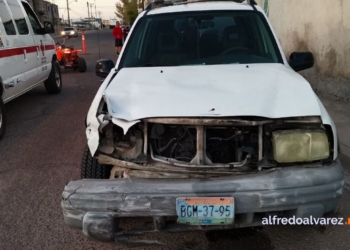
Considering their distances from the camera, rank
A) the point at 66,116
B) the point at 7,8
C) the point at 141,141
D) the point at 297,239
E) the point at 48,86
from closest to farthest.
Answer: the point at 141,141, the point at 297,239, the point at 7,8, the point at 66,116, the point at 48,86

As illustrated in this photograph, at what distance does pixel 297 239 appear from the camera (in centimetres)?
337

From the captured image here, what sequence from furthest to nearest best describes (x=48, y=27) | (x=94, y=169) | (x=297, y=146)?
(x=48, y=27) < (x=94, y=169) < (x=297, y=146)

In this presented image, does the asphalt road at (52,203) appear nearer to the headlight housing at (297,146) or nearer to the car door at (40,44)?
the headlight housing at (297,146)

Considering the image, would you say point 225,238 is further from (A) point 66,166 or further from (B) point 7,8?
(B) point 7,8

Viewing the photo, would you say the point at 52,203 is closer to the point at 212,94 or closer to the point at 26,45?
the point at 212,94

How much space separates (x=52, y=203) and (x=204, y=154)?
1947mm

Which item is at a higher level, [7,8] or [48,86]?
[7,8]

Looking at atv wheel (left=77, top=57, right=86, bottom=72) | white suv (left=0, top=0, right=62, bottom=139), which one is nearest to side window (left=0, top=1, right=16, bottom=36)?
white suv (left=0, top=0, right=62, bottom=139)

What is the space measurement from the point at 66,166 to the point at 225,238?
250cm

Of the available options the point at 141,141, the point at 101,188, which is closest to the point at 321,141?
the point at 141,141

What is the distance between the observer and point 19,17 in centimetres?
777

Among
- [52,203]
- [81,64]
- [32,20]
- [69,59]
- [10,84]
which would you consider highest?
[32,20]

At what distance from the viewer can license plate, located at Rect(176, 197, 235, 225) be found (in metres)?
2.59

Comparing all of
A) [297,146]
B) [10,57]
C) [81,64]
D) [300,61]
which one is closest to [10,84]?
[10,57]
